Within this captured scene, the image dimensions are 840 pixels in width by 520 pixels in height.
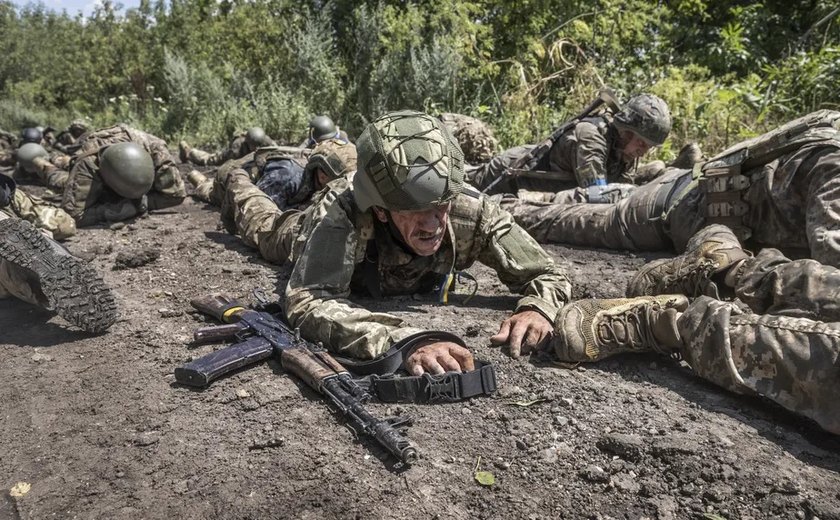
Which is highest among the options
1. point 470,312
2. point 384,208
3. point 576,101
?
point 576,101

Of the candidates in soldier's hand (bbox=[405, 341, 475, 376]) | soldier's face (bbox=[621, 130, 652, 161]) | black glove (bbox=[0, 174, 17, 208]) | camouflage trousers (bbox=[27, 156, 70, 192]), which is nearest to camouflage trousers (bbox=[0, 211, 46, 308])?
black glove (bbox=[0, 174, 17, 208])

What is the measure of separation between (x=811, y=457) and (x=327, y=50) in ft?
38.6

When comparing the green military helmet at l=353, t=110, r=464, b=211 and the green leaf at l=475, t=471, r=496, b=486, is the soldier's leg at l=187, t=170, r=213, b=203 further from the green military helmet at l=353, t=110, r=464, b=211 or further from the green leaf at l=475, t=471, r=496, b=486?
the green leaf at l=475, t=471, r=496, b=486

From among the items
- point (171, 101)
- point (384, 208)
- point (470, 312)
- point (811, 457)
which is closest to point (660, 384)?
point (811, 457)

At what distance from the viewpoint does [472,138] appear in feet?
28.0

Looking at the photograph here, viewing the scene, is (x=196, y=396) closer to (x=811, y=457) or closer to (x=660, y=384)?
(x=660, y=384)

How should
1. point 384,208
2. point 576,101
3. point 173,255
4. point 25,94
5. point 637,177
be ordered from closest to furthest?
point 384,208, point 173,255, point 637,177, point 576,101, point 25,94

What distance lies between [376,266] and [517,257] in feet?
2.48

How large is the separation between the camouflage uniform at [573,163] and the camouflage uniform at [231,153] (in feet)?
9.33

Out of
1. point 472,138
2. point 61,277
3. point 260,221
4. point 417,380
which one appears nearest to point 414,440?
point 417,380

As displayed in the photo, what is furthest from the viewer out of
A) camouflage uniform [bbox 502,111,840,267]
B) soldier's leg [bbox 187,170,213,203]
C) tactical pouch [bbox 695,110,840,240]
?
soldier's leg [bbox 187,170,213,203]

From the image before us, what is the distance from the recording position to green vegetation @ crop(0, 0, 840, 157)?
834 cm

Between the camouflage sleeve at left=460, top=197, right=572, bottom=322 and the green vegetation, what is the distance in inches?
192

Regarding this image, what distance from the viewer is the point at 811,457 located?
2230mm
